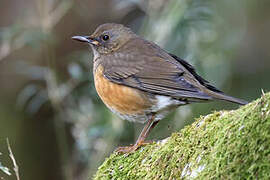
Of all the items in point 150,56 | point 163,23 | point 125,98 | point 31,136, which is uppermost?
point 163,23

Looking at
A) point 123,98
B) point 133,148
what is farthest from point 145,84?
point 133,148

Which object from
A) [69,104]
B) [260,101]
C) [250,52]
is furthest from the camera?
[250,52]

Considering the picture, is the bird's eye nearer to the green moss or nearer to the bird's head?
the bird's head

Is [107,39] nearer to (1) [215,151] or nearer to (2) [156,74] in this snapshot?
(2) [156,74]

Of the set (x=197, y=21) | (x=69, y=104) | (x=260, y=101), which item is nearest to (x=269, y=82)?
(x=197, y=21)

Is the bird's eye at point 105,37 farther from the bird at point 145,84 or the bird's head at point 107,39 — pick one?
the bird at point 145,84

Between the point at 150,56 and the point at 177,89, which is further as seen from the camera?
the point at 150,56

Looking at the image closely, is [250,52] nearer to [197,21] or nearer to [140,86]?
[197,21]

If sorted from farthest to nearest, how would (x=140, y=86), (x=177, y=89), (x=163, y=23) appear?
(x=163, y=23) → (x=140, y=86) → (x=177, y=89)
